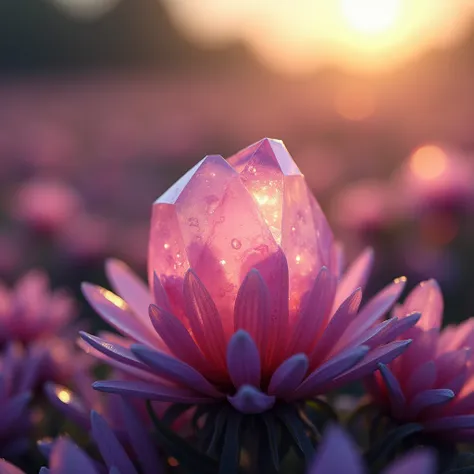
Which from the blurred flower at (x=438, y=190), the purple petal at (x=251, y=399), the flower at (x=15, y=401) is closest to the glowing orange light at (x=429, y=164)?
the blurred flower at (x=438, y=190)

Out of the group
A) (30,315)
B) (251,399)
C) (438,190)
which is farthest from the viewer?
(438,190)

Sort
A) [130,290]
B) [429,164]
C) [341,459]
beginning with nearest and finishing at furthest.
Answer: [341,459] → [130,290] → [429,164]

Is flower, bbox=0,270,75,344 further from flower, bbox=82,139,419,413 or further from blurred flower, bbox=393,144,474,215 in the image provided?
blurred flower, bbox=393,144,474,215

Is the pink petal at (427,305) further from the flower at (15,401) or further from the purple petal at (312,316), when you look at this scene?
the flower at (15,401)

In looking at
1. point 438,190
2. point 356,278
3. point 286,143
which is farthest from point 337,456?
point 286,143

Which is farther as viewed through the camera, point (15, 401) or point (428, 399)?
point (15, 401)

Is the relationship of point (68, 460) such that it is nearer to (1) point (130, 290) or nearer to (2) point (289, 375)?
(2) point (289, 375)
